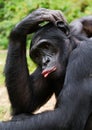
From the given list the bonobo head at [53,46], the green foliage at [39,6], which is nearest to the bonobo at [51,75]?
the bonobo head at [53,46]

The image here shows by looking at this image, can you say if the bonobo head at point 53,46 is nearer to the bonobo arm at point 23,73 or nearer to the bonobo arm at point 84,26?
the bonobo arm at point 23,73

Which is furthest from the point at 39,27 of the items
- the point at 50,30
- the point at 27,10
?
the point at 27,10

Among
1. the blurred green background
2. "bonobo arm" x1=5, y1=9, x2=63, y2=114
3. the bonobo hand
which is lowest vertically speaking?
the blurred green background

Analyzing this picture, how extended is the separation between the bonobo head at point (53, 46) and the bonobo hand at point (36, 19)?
0.07m

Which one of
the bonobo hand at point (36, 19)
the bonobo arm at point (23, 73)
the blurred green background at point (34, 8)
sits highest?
the bonobo hand at point (36, 19)

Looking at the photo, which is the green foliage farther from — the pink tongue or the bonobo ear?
the pink tongue

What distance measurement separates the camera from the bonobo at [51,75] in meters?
3.93

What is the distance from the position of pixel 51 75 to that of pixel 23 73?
36cm

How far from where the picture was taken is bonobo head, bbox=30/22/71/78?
4340 millimetres

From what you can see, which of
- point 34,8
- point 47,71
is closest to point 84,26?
point 47,71

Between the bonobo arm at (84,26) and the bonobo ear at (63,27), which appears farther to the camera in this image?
the bonobo arm at (84,26)

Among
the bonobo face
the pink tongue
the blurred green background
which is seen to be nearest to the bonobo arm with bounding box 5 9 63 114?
the bonobo face

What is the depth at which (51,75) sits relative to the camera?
4.37 m

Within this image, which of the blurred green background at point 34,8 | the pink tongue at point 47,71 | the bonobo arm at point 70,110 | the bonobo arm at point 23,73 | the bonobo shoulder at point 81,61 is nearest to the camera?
the bonobo arm at point 70,110
